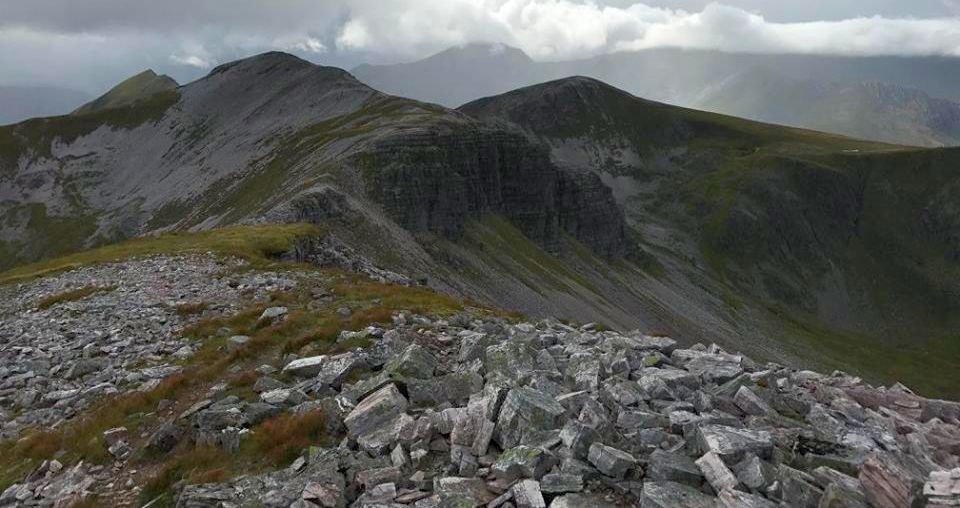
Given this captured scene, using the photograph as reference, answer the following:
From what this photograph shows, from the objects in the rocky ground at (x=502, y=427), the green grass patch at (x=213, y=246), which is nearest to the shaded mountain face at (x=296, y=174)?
the green grass patch at (x=213, y=246)

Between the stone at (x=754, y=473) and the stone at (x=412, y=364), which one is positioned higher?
the stone at (x=412, y=364)

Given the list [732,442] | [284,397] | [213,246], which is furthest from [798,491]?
[213,246]

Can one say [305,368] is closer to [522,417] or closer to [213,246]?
[522,417]

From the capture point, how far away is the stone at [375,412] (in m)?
14.1

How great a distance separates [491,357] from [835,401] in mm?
9231

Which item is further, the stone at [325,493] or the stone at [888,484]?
the stone at [325,493]

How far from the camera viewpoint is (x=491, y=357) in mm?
17328

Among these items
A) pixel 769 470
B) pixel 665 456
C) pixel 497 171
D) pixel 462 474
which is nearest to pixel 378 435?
pixel 462 474

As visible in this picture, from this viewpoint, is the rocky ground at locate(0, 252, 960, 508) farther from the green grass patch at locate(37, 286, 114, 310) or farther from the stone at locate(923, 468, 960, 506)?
the green grass patch at locate(37, 286, 114, 310)

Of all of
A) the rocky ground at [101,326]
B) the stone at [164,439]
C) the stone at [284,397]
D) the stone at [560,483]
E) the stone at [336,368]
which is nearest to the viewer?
the stone at [560,483]

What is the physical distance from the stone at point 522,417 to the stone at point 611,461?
1.55 metres

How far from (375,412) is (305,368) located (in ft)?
16.8

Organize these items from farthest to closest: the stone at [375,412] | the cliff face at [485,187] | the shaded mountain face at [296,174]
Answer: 1. the cliff face at [485,187]
2. the shaded mountain face at [296,174]
3. the stone at [375,412]

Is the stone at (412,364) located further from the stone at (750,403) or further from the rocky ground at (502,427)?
the stone at (750,403)
